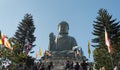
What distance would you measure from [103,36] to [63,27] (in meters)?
7.90

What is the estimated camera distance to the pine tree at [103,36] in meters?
31.2

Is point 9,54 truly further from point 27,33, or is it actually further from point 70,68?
A: point 27,33

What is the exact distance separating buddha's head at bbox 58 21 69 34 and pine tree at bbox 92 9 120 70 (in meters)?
4.72

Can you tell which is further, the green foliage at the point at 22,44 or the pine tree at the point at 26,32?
the pine tree at the point at 26,32

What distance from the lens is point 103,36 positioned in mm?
32312

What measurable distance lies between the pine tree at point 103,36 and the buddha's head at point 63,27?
4720mm

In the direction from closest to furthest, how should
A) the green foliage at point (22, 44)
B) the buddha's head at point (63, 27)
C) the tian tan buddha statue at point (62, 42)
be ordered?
the green foliage at point (22, 44) → the tian tan buddha statue at point (62, 42) → the buddha's head at point (63, 27)

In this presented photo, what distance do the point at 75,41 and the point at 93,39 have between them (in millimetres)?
2971

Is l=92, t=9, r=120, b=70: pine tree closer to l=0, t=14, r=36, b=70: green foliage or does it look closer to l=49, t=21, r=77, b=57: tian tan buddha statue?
l=49, t=21, r=77, b=57: tian tan buddha statue

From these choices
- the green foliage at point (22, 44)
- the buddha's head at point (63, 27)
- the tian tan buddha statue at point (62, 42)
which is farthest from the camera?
the buddha's head at point (63, 27)

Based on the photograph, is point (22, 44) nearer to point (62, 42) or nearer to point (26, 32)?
point (26, 32)

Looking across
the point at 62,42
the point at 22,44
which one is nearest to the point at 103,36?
the point at 62,42

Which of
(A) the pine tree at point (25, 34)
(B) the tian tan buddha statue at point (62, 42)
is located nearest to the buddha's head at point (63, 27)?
(B) the tian tan buddha statue at point (62, 42)

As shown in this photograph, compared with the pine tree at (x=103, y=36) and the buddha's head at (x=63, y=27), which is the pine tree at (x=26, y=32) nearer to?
the buddha's head at (x=63, y=27)
